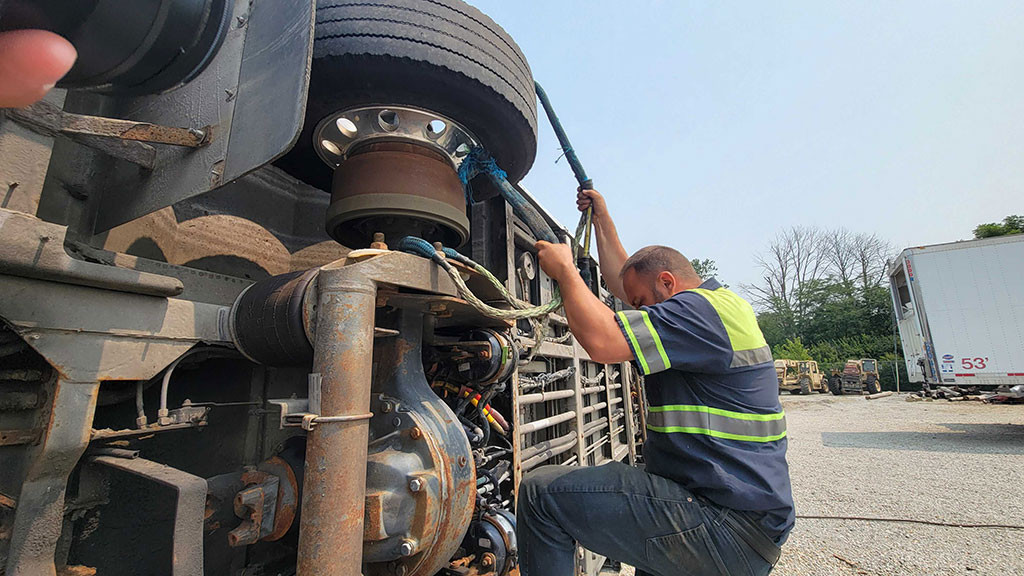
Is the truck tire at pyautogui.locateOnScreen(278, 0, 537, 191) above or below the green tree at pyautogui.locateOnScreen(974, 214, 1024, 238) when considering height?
below

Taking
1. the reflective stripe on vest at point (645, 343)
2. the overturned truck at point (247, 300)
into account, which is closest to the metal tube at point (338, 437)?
the overturned truck at point (247, 300)

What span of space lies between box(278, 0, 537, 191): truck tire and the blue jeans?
1.41 meters

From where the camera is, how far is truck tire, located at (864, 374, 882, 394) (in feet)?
78.0

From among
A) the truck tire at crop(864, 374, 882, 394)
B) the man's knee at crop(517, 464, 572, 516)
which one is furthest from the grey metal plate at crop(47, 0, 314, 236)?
the truck tire at crop(864, 374, 882, 394)

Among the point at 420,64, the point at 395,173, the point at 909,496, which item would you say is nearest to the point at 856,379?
the point at 909,496

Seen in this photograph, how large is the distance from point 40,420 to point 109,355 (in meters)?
0.19

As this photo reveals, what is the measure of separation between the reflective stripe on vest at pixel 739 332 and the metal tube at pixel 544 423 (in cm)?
128

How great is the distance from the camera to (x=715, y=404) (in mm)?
1641

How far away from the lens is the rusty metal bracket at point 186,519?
110 centimetres

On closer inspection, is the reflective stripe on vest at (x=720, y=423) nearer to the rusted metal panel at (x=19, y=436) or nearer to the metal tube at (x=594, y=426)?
the rusted metal panel at (x=19, y=436)

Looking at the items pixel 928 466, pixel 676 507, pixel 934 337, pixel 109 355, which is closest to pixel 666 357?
pixel 676 507

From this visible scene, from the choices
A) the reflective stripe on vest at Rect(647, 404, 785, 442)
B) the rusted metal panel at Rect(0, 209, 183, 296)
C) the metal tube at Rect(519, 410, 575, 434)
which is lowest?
the metal tube at Rect(519, 410, 575, 434)

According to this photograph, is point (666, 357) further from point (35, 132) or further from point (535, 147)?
point (35, 132)

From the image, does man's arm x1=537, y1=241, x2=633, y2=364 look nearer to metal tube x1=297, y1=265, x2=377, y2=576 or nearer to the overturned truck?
the overturned truck
